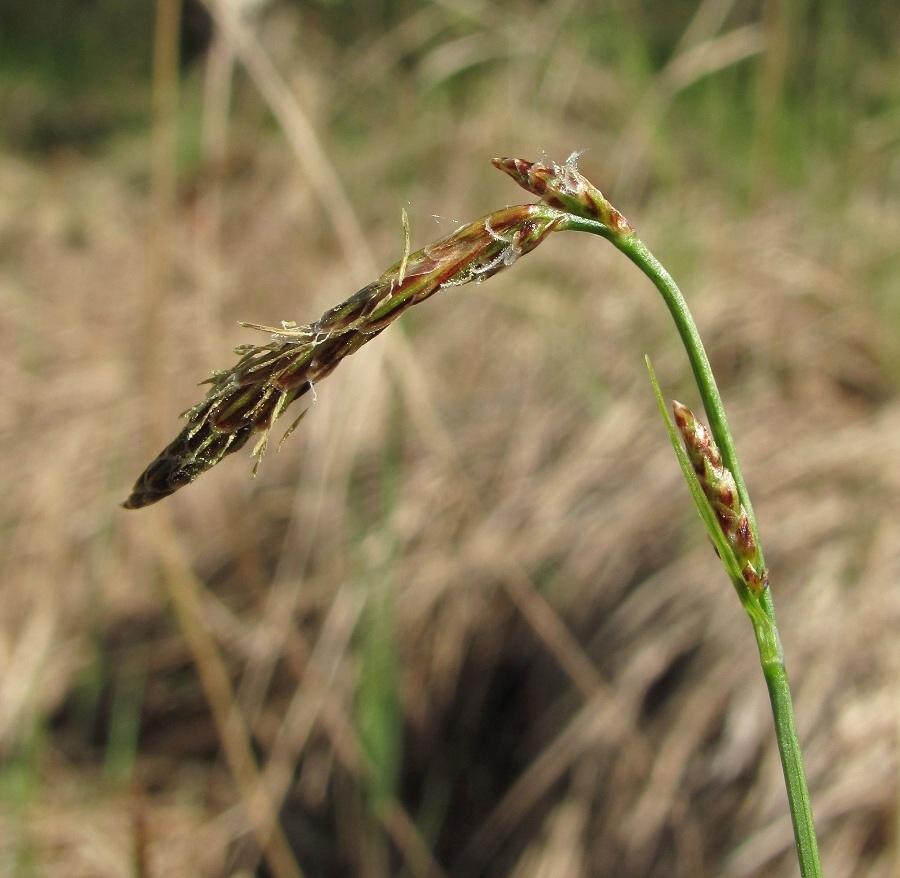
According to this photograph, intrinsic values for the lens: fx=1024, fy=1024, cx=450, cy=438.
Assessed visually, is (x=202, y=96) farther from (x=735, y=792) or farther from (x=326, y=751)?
(x=735, y=792)

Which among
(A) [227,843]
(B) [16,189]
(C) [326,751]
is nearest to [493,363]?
(C) [326,751]

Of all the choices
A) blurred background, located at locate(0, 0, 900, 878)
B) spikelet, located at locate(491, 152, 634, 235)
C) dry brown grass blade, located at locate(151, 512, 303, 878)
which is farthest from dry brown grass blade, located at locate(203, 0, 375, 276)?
spikelet, located at locate(491, 152, 634, 235)

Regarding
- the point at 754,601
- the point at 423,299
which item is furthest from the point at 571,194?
the point at 754,601

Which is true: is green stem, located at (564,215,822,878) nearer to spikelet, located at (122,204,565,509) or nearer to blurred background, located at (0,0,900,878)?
spikelet, located at (122,204,565,509)

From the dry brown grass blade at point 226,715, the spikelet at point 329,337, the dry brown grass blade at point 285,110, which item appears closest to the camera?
the spikelet at point 329,337

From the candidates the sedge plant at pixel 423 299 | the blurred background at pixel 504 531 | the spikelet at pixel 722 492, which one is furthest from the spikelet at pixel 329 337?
the blurred background at pixel 504 531

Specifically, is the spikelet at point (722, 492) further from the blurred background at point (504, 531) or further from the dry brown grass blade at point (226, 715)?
the dry brown grass blade at point (226, 715)
